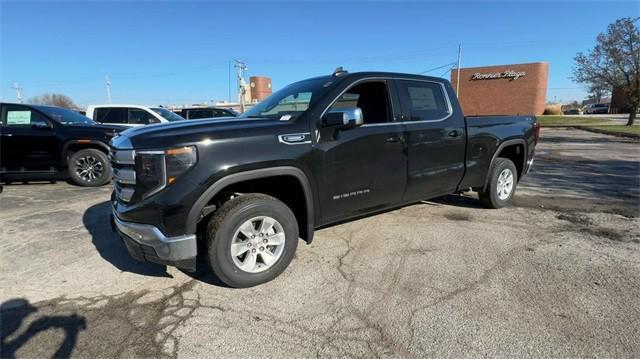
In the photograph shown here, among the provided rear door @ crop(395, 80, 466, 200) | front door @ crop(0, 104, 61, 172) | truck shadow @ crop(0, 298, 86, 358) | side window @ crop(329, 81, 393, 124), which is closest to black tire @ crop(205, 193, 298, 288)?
truck shadow @ crop(0, 298, 86, 358)

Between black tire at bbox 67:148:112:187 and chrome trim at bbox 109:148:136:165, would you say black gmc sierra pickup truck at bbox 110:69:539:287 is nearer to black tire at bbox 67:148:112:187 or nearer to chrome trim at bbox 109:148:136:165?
chrome trim at bbox 109:148:136:165

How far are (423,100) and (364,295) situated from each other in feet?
8.30

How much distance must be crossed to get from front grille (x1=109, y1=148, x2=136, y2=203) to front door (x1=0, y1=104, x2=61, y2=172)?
18.0 ft

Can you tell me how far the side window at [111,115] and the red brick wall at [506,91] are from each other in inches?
1951

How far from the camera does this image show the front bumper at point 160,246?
2893 mm

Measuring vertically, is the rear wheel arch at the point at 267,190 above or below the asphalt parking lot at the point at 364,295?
above

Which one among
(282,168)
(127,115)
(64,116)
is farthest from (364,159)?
(127,115)

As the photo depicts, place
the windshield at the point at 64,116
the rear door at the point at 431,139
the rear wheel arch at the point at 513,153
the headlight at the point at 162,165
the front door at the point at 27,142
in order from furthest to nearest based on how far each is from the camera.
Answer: the windshield at the point at 64,116, the front door at the point at 27,142, the rear wheel arch at the point at 513,153, the rear door at the point at 431,139, the headlight at the point at 162,165

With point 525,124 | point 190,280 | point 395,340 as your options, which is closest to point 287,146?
point 190,280

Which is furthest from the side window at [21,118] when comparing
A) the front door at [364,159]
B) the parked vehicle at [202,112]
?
the parked vehicle at [202,112]

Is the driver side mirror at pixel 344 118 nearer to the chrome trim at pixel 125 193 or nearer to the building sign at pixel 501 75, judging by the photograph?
the chrome trim at pixel 125 193

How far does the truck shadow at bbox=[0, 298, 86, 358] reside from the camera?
8.20 ft

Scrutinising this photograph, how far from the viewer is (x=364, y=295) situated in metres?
3.15

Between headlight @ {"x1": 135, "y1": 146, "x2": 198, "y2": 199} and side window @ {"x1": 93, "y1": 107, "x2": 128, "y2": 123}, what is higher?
side window @ {"x1": 93, "y1": 107, "x2": 128, "y2": 123}
